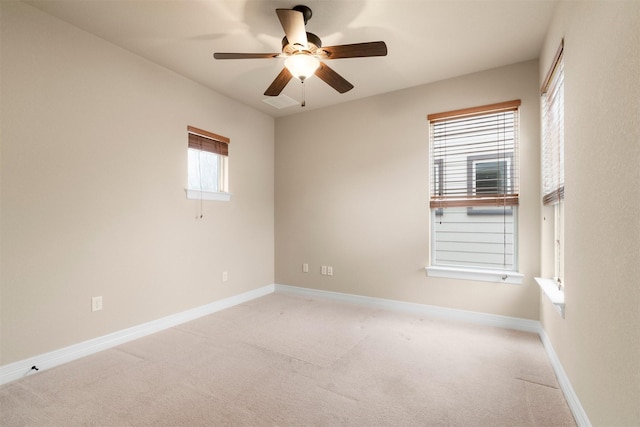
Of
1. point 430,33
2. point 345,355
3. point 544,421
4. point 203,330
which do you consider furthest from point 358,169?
point 544,421

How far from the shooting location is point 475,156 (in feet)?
11.3

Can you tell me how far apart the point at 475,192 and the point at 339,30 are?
86.6 inches

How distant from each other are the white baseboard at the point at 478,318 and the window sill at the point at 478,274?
1.22 feet

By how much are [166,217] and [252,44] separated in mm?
1935

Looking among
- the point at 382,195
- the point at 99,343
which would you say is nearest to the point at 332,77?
the point at 382,195

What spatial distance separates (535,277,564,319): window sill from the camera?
6.87ft

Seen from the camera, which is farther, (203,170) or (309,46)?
(203,170)

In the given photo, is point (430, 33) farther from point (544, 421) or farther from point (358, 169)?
point (544, 421)

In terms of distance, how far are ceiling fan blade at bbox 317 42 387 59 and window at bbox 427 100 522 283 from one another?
5.55 feet

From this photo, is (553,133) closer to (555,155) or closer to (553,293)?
(555,155)

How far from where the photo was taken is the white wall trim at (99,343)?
2.23 metres

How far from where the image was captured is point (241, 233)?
4250 mm

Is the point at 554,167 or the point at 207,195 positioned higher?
the point at 554,167

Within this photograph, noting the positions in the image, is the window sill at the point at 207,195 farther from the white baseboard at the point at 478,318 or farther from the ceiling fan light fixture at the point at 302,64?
the ceiling fan light fixture at the point at 302,64
